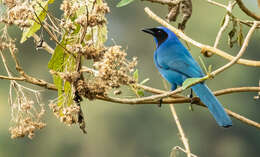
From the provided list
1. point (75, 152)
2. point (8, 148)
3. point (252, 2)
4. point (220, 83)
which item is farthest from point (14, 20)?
point (75, 152)

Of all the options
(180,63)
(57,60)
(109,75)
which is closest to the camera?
(109,75)

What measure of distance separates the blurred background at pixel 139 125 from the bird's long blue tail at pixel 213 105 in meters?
19.4

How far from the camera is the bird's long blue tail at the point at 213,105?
255 centimetres

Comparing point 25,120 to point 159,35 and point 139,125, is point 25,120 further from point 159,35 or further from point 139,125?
point 139,125

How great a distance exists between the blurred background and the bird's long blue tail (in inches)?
765

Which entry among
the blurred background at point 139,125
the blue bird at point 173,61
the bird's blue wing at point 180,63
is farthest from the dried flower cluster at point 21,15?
the blurred background at point 139,125

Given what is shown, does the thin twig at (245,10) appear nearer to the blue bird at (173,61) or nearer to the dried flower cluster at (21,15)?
the dried flower cluster at (21,15)

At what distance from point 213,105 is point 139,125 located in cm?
2369

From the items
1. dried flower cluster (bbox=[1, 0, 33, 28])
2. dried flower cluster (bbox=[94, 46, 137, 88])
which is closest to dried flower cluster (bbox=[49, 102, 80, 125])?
dried flower cluster (bbox=[94, 46, 137, 88])

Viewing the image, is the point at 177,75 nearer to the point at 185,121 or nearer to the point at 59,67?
the point at 59,67

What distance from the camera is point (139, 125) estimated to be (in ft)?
→ 86.9

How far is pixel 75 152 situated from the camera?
2583 cm

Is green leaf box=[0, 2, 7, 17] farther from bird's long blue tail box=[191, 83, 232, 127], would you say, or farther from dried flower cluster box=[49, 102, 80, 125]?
bird's long blue tail box=[191, 83, 232, 127]

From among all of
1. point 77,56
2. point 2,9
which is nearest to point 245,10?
point 77,56
